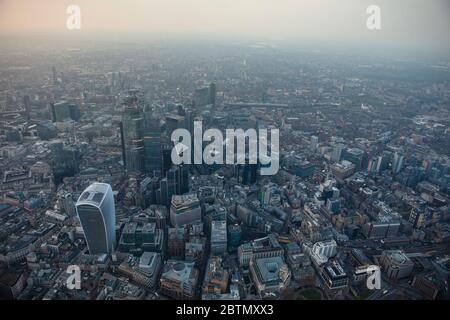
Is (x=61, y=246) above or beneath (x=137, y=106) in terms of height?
beneath

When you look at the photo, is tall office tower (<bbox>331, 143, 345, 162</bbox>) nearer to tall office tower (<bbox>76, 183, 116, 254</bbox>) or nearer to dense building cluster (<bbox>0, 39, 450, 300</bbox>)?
dense building cluster (<bbox>0, 39, 450, 300</bbox>)

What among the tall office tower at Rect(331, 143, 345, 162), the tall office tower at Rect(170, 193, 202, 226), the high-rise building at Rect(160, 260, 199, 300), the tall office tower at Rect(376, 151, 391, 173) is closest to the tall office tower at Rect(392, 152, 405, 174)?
the tall office tower at Rect(376, 151, 391, 173)

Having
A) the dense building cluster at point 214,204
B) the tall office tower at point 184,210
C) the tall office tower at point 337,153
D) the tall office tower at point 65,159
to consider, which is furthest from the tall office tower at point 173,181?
the tall office tower at point 337,153

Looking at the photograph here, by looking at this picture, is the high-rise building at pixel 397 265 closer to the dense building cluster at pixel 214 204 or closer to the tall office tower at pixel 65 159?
the dense building cluster at pixel 214 204

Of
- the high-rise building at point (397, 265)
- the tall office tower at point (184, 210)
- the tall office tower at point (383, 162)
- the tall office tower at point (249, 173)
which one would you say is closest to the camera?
the high-rise building at point (397, 265)

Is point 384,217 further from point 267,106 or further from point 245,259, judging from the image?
point 267,106
